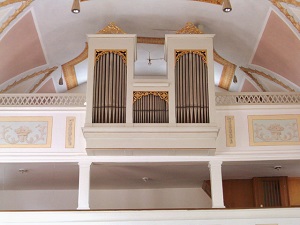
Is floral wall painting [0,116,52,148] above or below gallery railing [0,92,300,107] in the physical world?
below

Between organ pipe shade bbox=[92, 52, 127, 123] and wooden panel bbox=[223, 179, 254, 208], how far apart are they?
481 centimetres

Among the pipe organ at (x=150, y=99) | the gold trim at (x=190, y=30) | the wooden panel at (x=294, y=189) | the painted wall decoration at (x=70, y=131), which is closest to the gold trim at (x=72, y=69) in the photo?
the pipe organ at (x=150, y=99)

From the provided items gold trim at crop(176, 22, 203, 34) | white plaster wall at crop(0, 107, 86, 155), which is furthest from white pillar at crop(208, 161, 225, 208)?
gold trim at crop(176, 22, 203, 34)

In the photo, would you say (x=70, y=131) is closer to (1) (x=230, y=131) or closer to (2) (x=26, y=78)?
(2) (x=26, y=78)

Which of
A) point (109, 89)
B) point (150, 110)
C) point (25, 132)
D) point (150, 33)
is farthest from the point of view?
point (150, 33)

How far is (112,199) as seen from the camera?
15.3m

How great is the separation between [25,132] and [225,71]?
20.4 feet

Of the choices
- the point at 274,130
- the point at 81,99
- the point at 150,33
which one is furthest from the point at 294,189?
the point at 81,99

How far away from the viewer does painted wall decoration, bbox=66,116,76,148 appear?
37.8ft

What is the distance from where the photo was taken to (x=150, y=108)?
1127 centimetres

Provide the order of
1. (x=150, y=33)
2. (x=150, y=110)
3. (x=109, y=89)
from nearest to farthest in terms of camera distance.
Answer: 1. (x=150, y=110)
2. (x=109, y=89)
3. (x=150, y=33)

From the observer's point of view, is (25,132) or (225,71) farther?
(225,71)

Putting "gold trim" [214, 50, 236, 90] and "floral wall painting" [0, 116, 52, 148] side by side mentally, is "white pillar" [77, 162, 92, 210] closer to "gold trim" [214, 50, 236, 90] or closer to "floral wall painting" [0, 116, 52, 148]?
"floral wall painting" [0, 116, 52, 148]

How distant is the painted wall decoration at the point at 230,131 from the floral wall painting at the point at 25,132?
3.90 m
